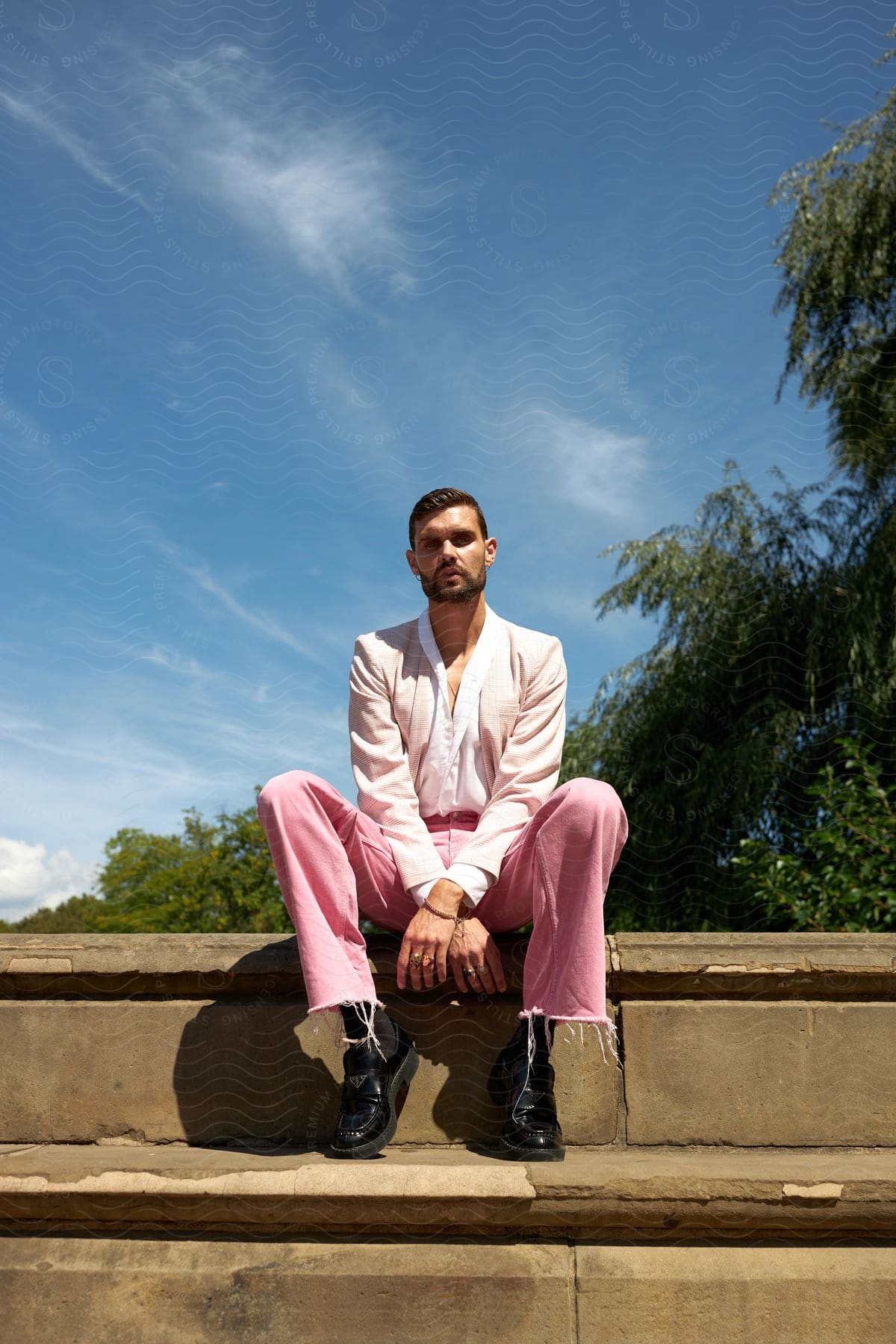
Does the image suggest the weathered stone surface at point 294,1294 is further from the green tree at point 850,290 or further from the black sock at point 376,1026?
the green tree at point 850,290

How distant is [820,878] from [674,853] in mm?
1894

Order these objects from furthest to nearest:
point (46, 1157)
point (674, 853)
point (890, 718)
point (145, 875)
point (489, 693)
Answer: point (145, 875) → point (674, 853) → point (890, 718) → point (489, 693) → point (46, 1157)

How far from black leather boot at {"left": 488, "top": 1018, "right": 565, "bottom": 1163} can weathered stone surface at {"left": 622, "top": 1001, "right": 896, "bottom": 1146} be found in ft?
0.87

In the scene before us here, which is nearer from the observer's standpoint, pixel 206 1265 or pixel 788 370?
pixel 206 1265

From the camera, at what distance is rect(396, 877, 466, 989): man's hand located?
209 cm

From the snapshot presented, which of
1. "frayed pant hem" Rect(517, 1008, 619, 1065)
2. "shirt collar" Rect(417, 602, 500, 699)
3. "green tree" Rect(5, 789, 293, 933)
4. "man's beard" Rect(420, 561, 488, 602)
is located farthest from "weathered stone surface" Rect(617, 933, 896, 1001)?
"green tree" Rect(5, 789, 293, 933)

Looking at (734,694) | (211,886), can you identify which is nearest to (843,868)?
(734,694)

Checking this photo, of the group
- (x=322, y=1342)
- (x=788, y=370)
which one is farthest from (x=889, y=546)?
(x=322, y=1342)

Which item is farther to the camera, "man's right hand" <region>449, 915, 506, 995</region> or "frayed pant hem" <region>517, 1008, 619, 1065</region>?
"man's right hand" <region>449, 915, 506, 995</region>

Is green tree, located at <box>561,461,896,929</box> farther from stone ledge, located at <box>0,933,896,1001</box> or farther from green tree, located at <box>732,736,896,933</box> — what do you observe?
stone ledge, located at <box>0,933,896,1001</box>

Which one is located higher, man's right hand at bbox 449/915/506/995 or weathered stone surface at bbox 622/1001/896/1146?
man's right hand at bbox 449/915/506/995

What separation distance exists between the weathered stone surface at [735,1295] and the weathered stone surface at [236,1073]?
39 centimetres

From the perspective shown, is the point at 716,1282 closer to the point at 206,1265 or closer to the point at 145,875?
the point at 206,1265

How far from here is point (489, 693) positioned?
2480 millimetres
